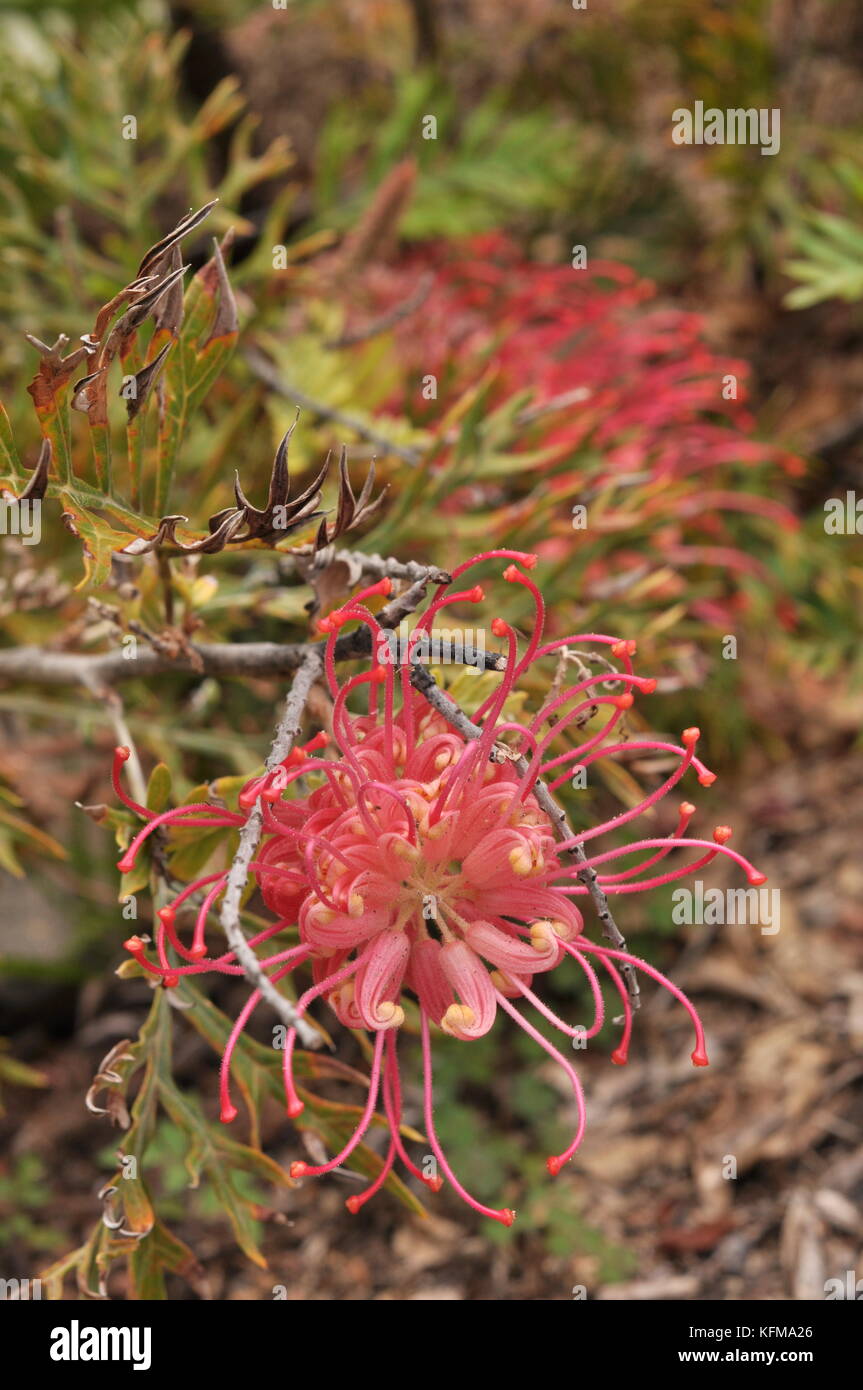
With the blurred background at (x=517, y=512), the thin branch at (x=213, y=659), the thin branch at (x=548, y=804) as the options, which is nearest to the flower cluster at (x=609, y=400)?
the blurred background at (x=517, y=512)

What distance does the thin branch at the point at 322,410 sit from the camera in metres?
1.18

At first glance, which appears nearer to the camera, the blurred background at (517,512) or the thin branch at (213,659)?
the thin branch at (213,659)

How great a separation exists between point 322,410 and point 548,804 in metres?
0.76

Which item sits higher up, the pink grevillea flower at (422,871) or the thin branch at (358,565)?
the thin branch at (358,565)

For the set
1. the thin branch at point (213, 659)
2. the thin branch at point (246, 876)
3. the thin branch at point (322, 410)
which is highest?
the thin branch at point (322, 410)

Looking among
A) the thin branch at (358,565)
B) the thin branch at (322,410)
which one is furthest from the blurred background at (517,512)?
the thin branch at (358,565)

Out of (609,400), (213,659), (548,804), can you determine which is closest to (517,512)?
(609,400)

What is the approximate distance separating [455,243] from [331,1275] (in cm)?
157

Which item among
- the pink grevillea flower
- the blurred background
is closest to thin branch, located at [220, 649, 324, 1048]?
the pink grevillea flower

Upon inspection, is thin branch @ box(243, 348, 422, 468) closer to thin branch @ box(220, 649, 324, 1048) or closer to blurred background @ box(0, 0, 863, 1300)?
blurred background @ box(0, 0, 863, 1300)

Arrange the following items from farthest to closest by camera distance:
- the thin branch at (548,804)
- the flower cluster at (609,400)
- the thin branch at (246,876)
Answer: the flower cluster at (609,400), the thin branch at (548,804), the thin branch at (246,876)

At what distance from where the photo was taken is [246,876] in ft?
1.94

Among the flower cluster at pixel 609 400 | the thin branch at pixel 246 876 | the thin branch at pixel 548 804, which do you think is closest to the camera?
the thin branch at pixel 246 876

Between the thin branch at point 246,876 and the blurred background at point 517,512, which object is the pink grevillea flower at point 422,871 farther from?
the blurred background at point 517,512
